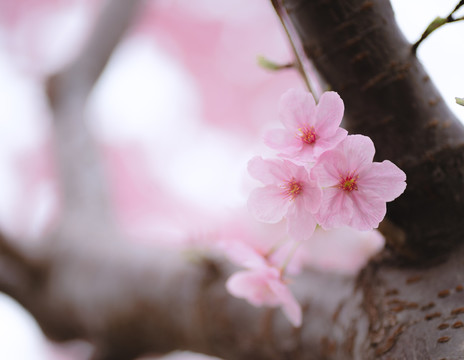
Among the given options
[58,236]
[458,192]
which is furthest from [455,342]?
[58,236]

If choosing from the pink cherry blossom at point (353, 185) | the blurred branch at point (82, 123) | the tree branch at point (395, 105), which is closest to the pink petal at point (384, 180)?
the pink cherry blossom at point (353, 185)

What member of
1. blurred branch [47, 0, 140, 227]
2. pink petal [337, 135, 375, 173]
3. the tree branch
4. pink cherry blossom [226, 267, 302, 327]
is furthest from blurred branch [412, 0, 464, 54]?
blurred branch [47, 0, 140, 227]

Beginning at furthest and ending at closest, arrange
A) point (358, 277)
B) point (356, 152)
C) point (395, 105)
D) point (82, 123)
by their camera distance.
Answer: point (82, 123) < point (358, 277) < point (395, 105) < point (356, 152)

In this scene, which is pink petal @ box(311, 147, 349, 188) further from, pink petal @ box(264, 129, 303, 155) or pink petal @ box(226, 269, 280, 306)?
pink petal @ box(226, 269, 280, 306)

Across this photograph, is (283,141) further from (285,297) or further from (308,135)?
(285,297)

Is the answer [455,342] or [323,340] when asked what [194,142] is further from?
[455,342]

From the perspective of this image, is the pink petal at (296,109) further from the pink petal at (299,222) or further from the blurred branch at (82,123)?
the blurred branch at (82,123)

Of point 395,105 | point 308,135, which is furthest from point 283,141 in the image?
point 395,105
